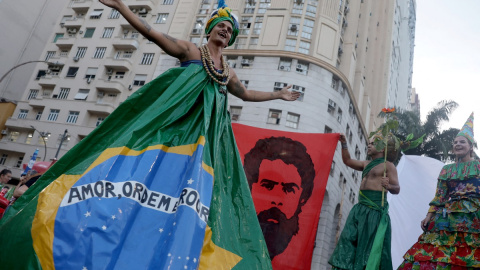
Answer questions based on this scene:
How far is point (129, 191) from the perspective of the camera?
88.3 inches

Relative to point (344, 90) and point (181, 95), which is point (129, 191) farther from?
point (344, 90)

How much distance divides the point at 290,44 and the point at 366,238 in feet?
82.7

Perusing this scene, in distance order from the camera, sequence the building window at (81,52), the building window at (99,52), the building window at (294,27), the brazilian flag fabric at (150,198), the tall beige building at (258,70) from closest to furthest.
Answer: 1. the brazilian flag fabric at (150,198)
2. the tall beige building at (258,70)
3. the building window at (294,27)
4. the building window at (99,52)
5. the building window at (81,52)

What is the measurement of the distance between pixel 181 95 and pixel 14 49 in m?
44.0

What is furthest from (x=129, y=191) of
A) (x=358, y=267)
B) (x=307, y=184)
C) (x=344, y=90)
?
(x=344, y=90)

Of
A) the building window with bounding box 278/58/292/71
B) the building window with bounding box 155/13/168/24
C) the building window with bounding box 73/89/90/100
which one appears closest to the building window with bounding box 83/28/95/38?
the building window with bounding box 73/89/90/100

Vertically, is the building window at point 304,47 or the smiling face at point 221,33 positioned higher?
the building window at point 304,47

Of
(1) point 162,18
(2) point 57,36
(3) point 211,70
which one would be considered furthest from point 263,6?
(3) point 211,70

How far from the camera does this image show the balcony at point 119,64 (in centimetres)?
3325

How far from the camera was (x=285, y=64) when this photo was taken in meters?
27.5

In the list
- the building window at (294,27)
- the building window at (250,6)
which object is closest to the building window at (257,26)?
the building window at (250,6)

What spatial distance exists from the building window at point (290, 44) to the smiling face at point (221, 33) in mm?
25640

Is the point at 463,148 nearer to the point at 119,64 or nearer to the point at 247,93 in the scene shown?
the point at 247,93

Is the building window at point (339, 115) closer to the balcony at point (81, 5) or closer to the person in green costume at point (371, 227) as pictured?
the person in green costume at point (371, 227)
